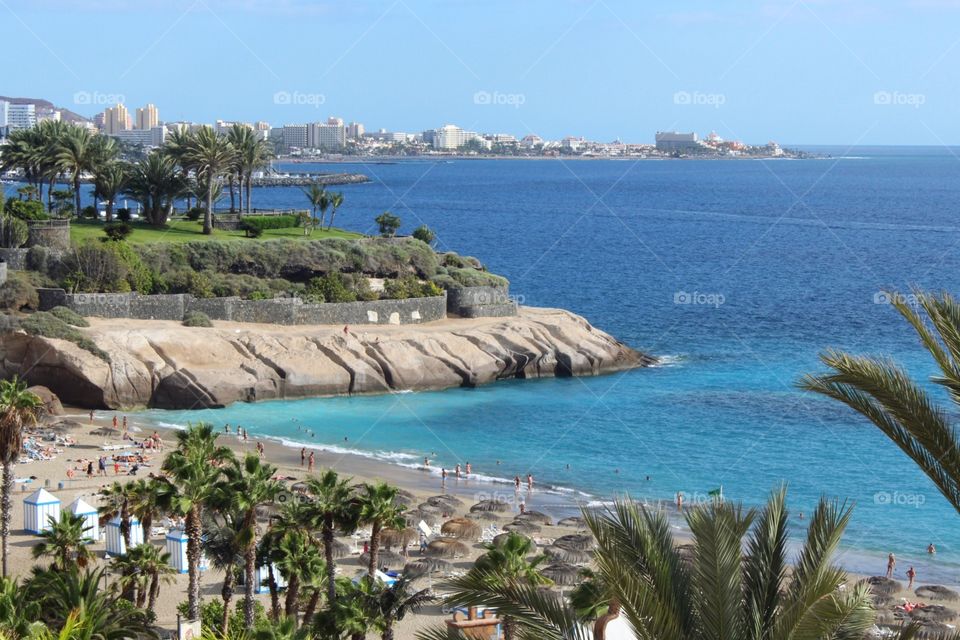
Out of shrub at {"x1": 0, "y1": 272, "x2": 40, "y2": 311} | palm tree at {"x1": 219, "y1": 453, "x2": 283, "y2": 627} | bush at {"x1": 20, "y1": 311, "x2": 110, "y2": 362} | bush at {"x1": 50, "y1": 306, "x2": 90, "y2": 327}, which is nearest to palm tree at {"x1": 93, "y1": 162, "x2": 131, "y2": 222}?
shrub at {"x1": 0, "y1": 272, "x2": 40, "y2": 311}

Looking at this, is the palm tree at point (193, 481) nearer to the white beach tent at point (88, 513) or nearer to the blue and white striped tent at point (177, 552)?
the blue and white striped tent at point (177, 552)

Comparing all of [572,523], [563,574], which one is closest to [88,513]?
[563,574]

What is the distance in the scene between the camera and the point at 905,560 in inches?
1412

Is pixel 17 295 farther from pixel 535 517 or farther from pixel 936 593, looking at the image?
pixel 936 593

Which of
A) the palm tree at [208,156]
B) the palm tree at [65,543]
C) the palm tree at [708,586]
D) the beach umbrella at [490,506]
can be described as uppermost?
the palm tree at [208,156]

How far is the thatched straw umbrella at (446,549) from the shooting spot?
111 feet

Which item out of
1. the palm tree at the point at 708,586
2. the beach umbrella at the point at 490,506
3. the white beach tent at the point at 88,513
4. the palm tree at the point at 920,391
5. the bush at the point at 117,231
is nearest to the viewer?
the palm tree at the point at 708,586

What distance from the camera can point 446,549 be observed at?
3391cm

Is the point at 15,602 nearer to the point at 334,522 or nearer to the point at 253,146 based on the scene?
the point at 334,522

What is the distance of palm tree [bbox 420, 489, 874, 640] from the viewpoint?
10234mm

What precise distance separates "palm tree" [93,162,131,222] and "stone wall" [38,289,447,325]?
1471 centimetres

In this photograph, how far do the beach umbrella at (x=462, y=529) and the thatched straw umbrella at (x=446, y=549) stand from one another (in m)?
1.56

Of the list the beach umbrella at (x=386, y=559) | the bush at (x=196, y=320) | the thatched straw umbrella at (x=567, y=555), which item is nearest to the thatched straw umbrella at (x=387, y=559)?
the beach umbrella at (x=386, y=559)

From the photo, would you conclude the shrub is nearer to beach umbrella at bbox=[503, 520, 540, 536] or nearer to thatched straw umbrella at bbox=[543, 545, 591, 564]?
beach umbrella at bbox=[503, 520, 540, 536]
